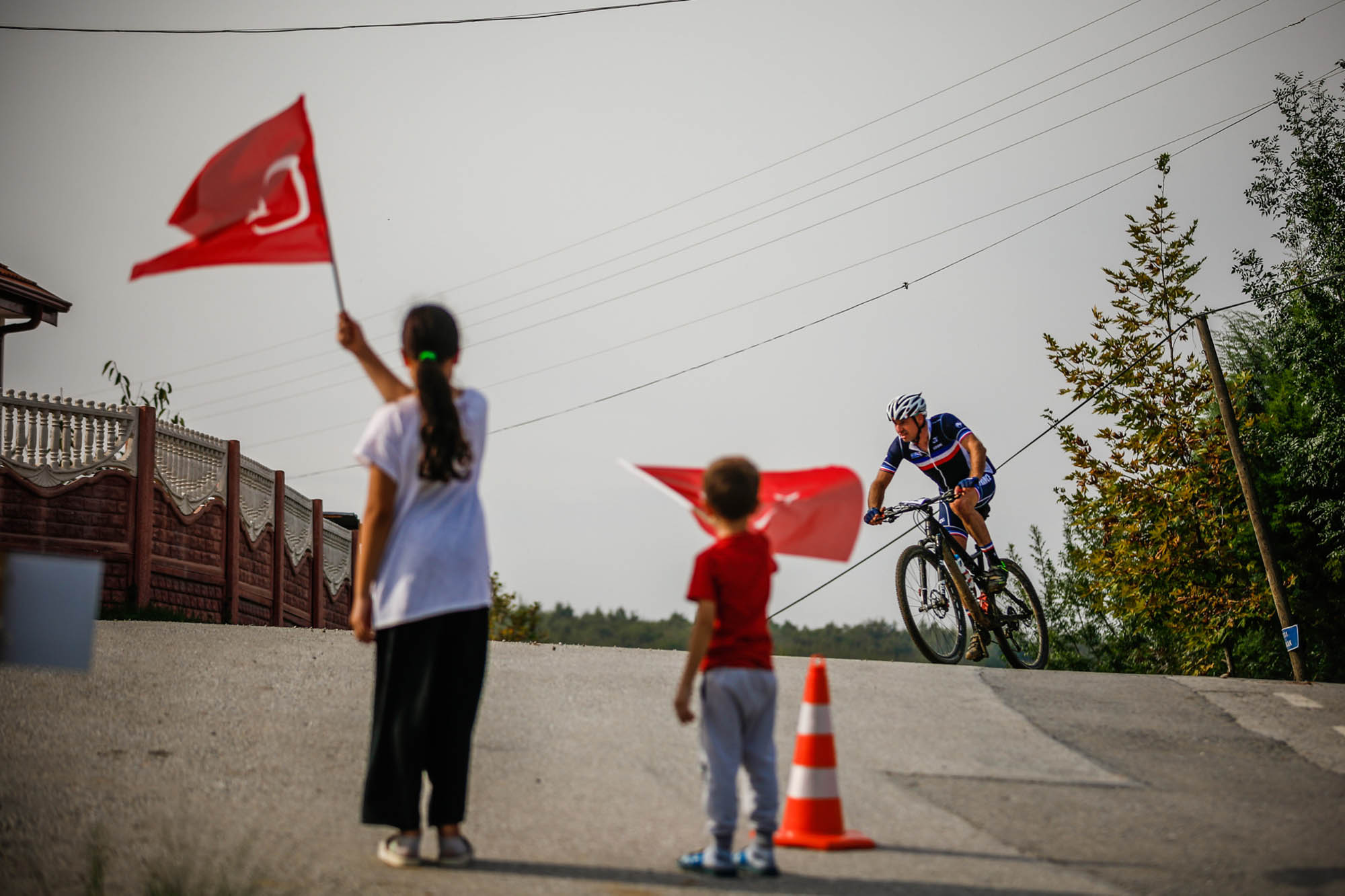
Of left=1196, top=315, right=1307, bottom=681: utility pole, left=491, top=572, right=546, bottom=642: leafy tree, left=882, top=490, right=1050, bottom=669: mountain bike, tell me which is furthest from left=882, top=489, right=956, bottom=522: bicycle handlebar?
left=491, top=572, right=546, bottom=642: leafy tree

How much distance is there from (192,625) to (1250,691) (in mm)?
8703

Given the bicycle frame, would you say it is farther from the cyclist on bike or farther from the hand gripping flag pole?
the hand gripping flag pole

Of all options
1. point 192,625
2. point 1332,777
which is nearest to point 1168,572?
point 1332,777

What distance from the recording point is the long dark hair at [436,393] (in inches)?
178

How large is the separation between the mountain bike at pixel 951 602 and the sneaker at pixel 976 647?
0.22ft

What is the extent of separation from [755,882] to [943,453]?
6.13 meters

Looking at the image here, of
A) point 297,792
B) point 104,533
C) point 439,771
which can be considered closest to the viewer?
point 439,771

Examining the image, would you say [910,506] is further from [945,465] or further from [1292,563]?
[1292,563]

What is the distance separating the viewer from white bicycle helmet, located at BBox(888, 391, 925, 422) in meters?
9.89

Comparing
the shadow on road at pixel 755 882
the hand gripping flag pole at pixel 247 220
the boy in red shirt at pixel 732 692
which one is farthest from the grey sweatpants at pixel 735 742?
the hand gripping flag pole at pixel 247 220

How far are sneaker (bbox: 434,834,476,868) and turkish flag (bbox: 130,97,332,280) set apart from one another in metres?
2.55

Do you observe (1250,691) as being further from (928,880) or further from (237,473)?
→ (237,473)

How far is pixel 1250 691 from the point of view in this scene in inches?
342

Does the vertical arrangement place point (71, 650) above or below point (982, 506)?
below
